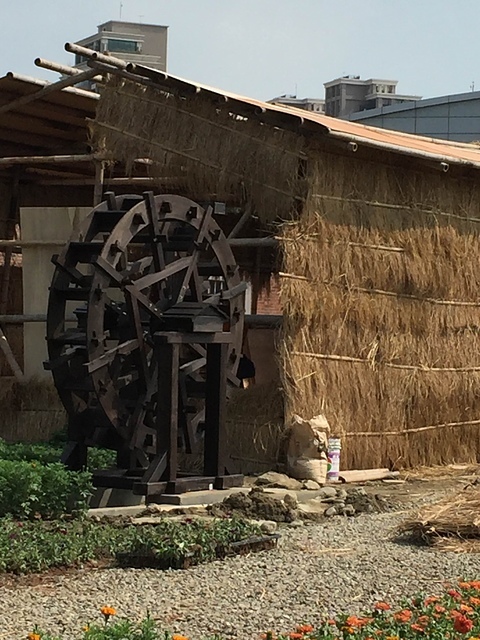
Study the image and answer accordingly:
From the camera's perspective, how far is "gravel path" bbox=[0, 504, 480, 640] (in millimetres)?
6238

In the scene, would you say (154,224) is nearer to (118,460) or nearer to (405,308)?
(118,460)

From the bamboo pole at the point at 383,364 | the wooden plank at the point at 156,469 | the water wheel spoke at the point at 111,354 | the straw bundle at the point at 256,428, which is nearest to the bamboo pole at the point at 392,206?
the bamboo pole at the point at 383,364

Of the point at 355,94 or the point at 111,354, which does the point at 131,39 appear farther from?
the point at 111,354

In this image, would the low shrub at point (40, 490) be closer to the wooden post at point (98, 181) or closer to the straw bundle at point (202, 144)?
the straw bundle at point (202, 144)

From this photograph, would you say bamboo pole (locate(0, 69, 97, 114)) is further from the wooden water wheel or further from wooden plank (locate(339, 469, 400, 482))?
wooden plank (locate(339, 469, 400, 482))

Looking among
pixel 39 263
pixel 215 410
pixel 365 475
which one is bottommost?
pixel 365 475

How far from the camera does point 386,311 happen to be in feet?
44.1

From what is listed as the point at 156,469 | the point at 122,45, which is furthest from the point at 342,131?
the point at 122,45

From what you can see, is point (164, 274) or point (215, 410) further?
point (164, 274)

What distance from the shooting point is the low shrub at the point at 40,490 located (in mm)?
9008

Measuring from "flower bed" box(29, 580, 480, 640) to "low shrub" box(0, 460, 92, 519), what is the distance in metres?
2.97

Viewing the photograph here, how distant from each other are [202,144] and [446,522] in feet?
19.1

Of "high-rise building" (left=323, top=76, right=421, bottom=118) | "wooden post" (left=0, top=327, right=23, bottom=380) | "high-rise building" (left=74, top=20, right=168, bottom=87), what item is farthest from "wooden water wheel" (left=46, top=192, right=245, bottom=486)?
"high-rise building" (left=323, top=76, right=421, bottom=118)

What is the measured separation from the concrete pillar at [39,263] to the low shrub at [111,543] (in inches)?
262
